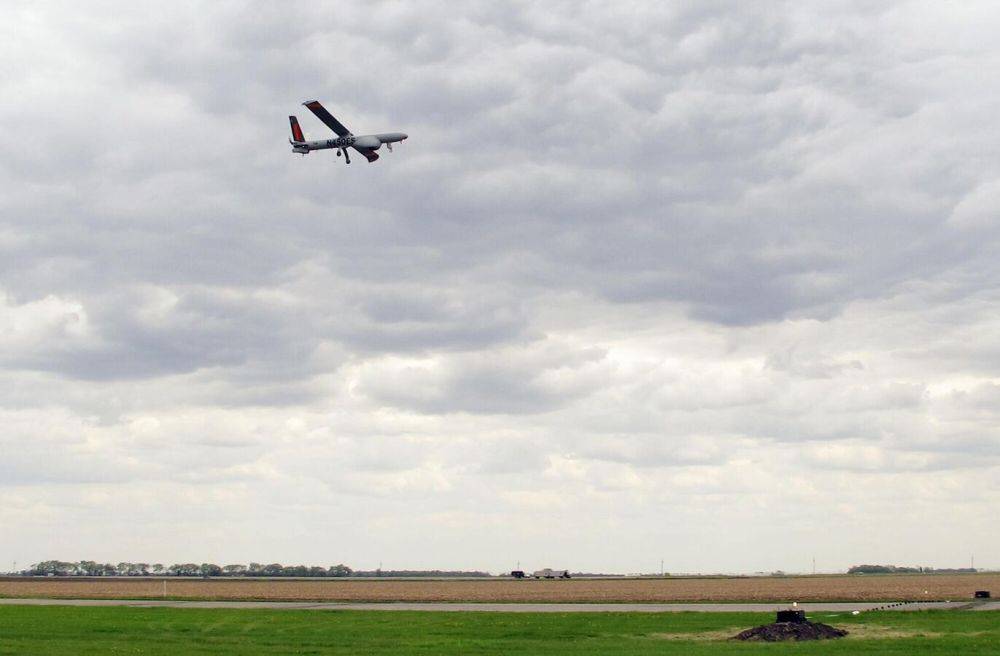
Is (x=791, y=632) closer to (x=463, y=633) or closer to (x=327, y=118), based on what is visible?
(x=463, y=633)

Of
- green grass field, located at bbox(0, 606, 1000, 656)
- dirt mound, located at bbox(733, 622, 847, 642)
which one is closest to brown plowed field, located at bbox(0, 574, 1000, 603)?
green grass field, located at bbox(0, 606, 1000, 656)

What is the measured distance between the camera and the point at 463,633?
51594 millimetres

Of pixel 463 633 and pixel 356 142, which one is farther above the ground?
pixel 356 142

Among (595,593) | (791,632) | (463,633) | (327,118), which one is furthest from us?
(595,593)

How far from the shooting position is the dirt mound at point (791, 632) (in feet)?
148

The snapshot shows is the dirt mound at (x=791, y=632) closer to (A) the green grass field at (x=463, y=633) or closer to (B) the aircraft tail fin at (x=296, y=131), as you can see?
(A) the green grass field at (x=463, y=633)

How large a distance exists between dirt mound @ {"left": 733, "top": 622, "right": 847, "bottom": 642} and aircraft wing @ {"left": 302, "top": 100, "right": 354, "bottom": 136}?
54.0 metres

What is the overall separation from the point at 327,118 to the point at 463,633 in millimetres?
47380

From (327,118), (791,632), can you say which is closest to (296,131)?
(327,118)

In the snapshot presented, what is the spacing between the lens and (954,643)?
139ft

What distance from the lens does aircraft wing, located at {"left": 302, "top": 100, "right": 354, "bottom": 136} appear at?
82.4 metres

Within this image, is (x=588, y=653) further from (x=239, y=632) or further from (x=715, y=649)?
(x=239, y=632)

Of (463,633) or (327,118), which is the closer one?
(463,633)

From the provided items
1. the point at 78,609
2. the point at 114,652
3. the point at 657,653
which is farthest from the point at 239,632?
the point at 78,609
